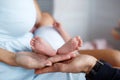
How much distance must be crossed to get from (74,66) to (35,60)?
0.38 feet

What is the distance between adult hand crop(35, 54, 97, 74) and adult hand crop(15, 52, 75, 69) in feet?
0.06

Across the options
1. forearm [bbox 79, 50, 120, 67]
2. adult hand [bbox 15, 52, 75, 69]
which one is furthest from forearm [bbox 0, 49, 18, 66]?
forearm [bbox 79, 50, 120, 67]

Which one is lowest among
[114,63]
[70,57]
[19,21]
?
[114,63]

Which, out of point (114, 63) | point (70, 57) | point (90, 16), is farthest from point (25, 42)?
point (90, 16)

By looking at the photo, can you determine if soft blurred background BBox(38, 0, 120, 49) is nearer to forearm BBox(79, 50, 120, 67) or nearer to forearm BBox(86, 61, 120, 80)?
forearm BBox(79, 50, 120, 67)

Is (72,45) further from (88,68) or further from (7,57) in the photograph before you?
(7,57)

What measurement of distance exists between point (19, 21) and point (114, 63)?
41 cm

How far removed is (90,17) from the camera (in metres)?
1.95

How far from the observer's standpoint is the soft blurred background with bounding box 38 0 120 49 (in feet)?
6.10

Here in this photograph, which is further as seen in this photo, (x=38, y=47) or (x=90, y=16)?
(x=90, y=16)

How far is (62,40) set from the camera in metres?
0.95

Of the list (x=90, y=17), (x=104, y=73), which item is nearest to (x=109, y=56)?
(x=104, y=73)

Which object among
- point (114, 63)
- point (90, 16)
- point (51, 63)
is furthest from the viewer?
→ point (90, 16)

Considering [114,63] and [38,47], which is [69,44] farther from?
[114,63]
